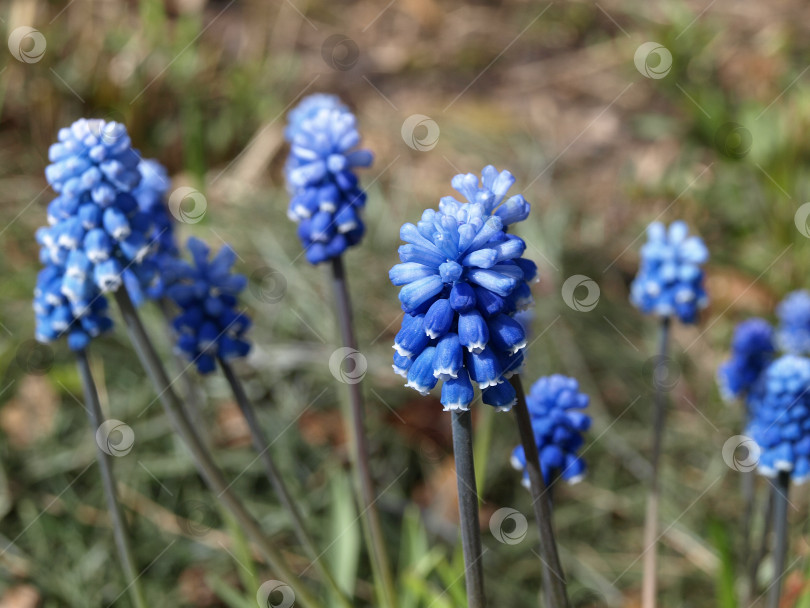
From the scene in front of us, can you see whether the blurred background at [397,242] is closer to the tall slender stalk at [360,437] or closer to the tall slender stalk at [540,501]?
the tall slender stalk at [360,437]

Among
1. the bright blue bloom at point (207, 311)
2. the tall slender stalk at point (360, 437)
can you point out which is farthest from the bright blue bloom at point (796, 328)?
the bright blue bloom at point (207, 311)

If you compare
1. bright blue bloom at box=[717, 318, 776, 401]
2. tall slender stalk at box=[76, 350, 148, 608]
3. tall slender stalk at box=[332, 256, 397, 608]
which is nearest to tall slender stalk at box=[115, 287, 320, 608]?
tall slender stalk at box=[76, 350, 148, 608]

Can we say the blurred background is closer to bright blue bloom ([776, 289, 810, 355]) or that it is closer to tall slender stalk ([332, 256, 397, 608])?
tall slender stalk ([332, 256, 397, 608])

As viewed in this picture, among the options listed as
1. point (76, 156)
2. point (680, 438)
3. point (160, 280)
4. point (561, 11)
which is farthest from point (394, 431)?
point (561, 11)

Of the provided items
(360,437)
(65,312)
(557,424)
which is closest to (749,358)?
(557,424)

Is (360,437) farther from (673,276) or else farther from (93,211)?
(673,276)

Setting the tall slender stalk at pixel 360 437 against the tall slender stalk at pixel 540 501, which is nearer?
the tall slender stalk at pixel 540 501
